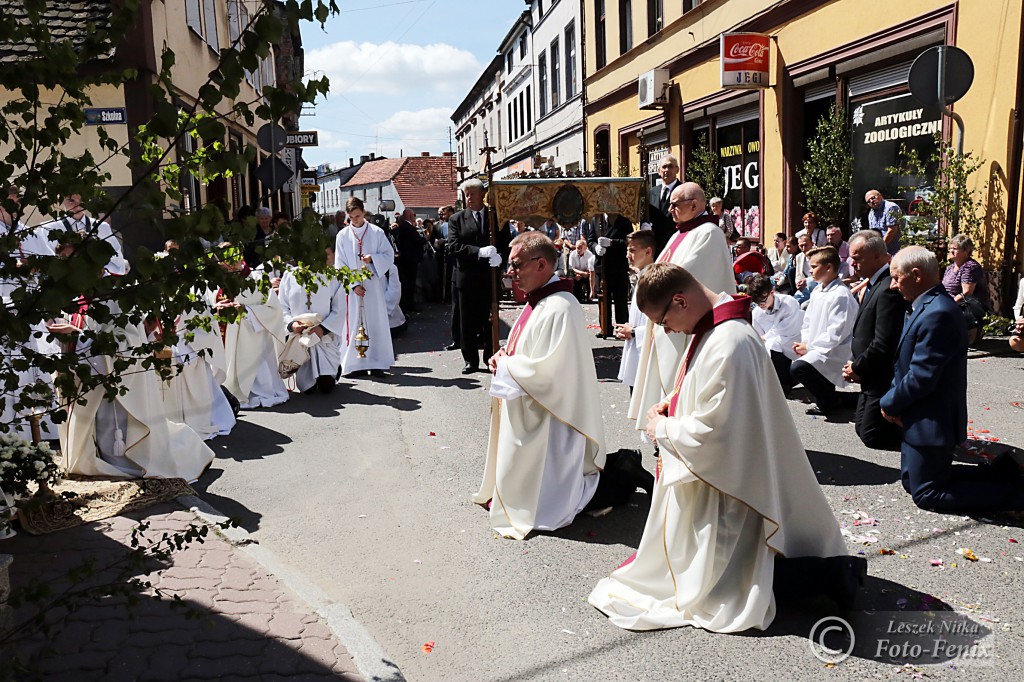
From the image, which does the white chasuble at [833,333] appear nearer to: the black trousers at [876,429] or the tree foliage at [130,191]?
the black trousers at [876,429]

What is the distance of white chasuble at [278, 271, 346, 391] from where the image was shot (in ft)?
32.8

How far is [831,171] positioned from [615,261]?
160 inches

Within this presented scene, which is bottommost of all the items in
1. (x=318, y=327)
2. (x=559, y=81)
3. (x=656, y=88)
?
(x=318, y=327)

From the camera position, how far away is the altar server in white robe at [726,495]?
3.87m

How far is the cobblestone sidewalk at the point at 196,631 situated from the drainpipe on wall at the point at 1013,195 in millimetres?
9101

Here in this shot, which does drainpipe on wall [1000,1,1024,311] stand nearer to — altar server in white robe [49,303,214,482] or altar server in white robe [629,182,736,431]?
altar server in white robe [629,182,736,431]

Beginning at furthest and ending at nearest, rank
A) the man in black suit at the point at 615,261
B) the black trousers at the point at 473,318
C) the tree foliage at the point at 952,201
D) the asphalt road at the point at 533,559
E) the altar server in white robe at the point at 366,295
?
the man in black suit at the point at 615,261 < the altar server in white robe at the point at 366,295 < the black trousers at the point at 473,318 < the tree foliage at the point at 952,201 < the asphalt road at the point at 533,559

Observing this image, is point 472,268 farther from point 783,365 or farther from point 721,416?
point 721,416

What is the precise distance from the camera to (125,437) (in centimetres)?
664

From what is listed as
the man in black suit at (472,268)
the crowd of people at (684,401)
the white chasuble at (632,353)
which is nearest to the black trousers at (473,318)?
the man in black suit at (472,268)

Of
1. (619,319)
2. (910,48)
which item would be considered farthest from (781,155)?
(619,319)

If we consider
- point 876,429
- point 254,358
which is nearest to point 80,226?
point 876,429

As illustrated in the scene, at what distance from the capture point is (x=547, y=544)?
17.0ft

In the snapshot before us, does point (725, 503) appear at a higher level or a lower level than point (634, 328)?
lower
